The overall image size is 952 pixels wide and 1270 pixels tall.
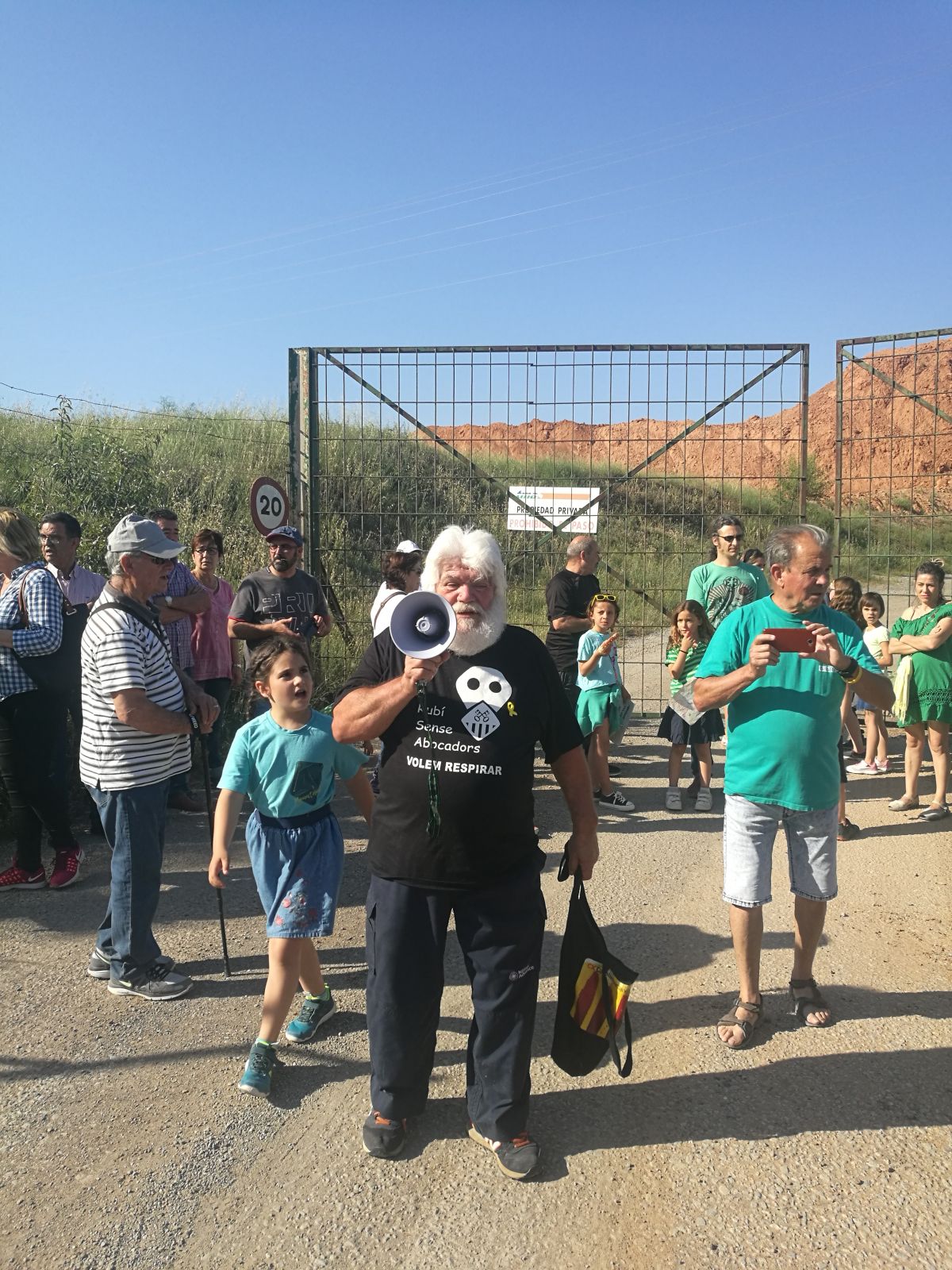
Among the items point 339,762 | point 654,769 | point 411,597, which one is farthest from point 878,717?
point 411,597

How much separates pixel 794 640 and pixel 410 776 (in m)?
1.52

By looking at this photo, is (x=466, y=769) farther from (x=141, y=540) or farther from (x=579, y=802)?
(x=141, y=540)

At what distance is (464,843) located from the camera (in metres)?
2.90

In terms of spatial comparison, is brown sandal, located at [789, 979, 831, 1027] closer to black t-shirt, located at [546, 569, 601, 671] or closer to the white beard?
the white beard

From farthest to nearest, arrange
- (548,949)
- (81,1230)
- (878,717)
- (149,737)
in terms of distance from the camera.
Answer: (878,717)
(548,949)
(149,737)
(81,1230)

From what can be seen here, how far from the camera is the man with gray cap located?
3.92m

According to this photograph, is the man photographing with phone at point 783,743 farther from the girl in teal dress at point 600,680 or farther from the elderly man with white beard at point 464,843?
the girl in teal dress at point 600,680

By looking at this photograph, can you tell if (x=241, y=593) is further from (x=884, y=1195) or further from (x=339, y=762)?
(x=884, y=1195)

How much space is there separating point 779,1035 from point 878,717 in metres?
4.66

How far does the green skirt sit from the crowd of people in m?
1.82

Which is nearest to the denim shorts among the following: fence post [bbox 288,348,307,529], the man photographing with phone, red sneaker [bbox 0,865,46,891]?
the man photographing with phone

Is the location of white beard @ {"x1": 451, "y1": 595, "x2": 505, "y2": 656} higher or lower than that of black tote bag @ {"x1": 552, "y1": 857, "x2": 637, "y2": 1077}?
higher

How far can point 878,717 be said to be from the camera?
782 cm

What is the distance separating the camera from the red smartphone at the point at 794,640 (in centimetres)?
346
